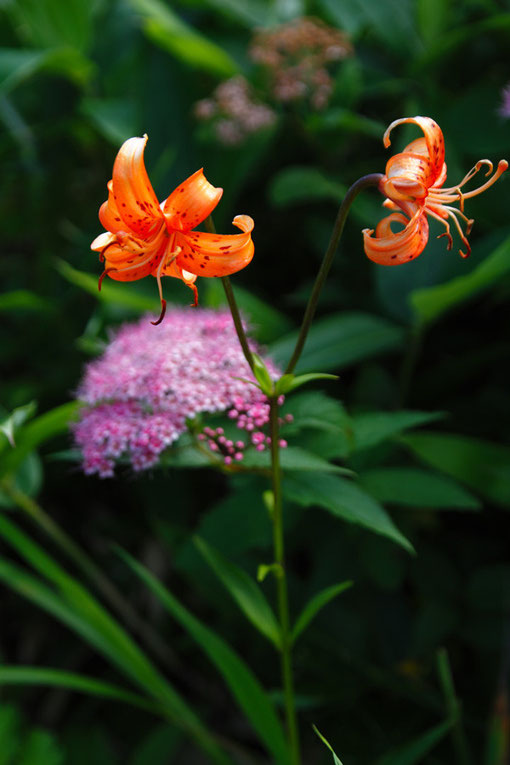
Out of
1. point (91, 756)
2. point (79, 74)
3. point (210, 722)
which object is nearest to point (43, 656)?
point (91, 756)

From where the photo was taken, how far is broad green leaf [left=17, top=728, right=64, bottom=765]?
98 cm

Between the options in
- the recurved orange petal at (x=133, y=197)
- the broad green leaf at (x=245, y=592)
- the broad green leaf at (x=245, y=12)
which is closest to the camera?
the recurved orange petal at (x=133, y=197)

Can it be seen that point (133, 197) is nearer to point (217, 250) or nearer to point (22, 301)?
point (217, 250)

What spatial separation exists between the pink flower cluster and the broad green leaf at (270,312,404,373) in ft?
0.48

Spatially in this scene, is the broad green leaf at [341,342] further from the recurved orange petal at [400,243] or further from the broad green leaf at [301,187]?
the recurved orange petal at [400,243]

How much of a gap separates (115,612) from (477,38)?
51.5 inches

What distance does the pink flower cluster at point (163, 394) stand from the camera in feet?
2.19

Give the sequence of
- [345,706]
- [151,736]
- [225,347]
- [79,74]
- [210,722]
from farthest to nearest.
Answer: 1. [79,74]
2. [210,722]
3. [151,736]
4. [345,706]
5. [225,347]

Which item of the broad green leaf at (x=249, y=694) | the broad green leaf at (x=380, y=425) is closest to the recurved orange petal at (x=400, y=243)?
the broad green leaf at (x=380, y=425)

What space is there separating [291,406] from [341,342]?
28cm

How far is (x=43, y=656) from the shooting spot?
50.8 inches

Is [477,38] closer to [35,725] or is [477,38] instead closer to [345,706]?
[345,706]

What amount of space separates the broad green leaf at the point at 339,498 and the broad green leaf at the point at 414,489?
0.39 ft

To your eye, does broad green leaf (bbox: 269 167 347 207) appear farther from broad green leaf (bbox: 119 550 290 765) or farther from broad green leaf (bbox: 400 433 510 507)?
broad green leaf (bbox: 119 550 290 765)
